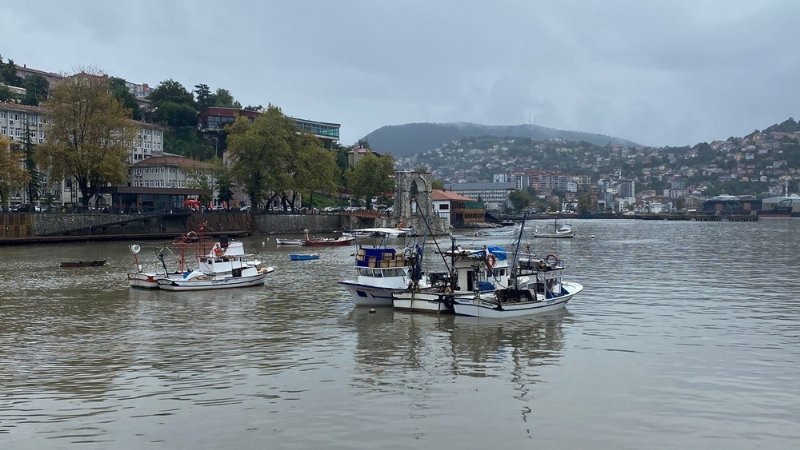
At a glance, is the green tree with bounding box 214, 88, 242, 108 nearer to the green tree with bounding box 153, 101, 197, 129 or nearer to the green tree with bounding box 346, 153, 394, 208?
the green tree with bounding box 153, 101, 197, 129

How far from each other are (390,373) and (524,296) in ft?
38.2

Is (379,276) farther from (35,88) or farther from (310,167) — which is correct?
(35,88)

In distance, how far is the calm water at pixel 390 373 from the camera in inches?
632

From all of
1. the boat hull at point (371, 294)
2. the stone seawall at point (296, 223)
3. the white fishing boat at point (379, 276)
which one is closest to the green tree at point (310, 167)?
the stone seawall at point (296, 223)

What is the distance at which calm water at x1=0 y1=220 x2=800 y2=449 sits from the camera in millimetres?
16047

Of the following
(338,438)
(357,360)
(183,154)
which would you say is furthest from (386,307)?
(183,154)

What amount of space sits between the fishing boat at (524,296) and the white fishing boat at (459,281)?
0.58m

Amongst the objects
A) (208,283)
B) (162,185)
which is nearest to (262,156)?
(162,185)

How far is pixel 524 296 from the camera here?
104 ft

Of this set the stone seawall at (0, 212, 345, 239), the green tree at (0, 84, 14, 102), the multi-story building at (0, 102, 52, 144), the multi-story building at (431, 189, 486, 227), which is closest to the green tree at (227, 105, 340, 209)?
the stone seawall at (0, 212, 345, 239)

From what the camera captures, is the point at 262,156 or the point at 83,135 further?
the point at 262,156

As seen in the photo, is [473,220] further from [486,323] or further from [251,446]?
[251,446]

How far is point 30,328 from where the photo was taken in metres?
29.1

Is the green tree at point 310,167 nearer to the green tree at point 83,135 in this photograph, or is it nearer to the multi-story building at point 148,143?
the green tree at point 83,135
